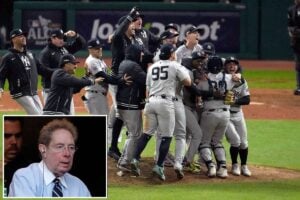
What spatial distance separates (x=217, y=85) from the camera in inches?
484

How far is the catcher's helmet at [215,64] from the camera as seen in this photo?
1219 centimetres

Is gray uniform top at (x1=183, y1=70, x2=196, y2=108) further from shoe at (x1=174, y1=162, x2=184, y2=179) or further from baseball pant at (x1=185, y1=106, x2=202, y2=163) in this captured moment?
shoe at (x1=174, y1=162, x2=184, y2=179)

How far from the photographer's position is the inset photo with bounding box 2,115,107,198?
7.97m

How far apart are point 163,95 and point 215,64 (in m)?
0.86

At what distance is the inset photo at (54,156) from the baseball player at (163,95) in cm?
341

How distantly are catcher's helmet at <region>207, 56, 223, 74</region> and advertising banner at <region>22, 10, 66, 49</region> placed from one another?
1599 centimetres

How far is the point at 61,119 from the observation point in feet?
27.1

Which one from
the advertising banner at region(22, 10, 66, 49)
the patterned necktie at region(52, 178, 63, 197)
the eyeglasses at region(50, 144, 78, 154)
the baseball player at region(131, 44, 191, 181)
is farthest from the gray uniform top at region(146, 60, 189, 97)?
the advertising banner at region(22, 10, 66, 49)

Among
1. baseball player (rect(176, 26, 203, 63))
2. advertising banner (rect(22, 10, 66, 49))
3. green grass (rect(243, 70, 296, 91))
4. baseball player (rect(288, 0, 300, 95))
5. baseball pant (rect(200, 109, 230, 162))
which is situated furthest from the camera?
advertising banner (rect(22, 10, 66, 49))

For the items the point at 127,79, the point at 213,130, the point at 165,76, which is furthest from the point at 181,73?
the point at 213,130

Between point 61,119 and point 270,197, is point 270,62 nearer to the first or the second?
point 270,197

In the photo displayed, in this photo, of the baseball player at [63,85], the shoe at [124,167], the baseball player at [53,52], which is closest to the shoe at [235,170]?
the shoe at [124,167]

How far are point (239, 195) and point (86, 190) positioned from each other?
3183mm

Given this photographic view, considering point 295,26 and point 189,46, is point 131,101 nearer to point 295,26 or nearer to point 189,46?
point 189,46
